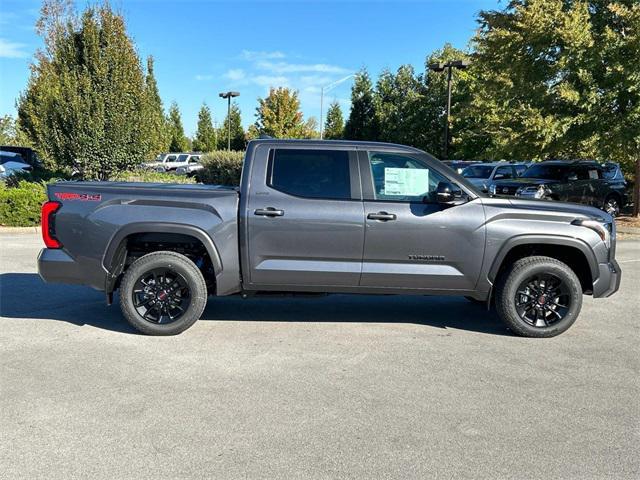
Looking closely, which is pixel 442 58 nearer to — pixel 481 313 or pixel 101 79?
pixel 101 79

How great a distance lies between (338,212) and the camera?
17.5 ft

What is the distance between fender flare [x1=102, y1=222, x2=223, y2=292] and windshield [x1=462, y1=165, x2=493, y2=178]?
1560 centimetres

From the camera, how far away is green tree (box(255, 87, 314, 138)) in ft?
136

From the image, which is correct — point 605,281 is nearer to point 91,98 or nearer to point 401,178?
point 401,178

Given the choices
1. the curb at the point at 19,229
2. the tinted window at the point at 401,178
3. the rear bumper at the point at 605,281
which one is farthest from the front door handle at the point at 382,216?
the curb at the point at 19,229

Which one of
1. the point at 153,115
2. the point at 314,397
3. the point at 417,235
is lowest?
the point at 314,397

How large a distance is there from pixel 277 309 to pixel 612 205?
1467 cm

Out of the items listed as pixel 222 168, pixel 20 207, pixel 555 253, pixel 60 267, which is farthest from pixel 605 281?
pixel 222 168

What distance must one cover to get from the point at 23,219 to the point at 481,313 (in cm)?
1151

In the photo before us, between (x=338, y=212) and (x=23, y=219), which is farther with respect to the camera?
(x=23, y=219)

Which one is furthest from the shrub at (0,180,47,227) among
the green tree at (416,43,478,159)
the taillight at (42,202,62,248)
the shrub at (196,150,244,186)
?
the green tree at (416,43,478,159)

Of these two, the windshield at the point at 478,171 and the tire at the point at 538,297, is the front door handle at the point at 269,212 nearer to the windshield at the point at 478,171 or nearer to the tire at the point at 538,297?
the tire at the point at 538,297

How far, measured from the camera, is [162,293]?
5.44 m

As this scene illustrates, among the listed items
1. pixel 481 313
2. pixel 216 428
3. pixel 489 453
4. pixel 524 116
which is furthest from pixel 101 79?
pixel 489 453
